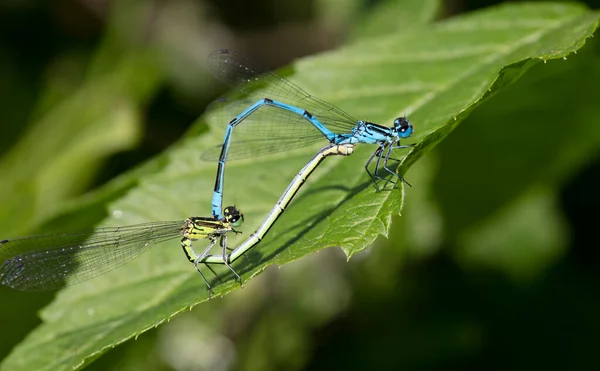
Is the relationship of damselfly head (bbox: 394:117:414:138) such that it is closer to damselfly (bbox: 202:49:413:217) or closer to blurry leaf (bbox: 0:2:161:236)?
damselfly (bbox: 202:49:413:217)

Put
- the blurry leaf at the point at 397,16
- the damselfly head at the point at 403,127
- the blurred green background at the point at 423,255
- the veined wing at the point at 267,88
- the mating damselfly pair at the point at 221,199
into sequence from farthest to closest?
the blurry leaf at the point at 397,16 → the blurred green background at the point at 423,255 → the veined wing at the point at 267,88 → the mating damselfly pair at the point at 221,199 → the damselfly head at the point at 403,127

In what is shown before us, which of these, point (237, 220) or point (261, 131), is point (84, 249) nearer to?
point (237, 220)

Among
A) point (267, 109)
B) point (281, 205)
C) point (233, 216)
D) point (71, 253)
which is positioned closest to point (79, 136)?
point (71, 253)

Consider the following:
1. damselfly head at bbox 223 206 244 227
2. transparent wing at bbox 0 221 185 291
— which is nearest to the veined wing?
damselfly head at bbox 223 206 244 227

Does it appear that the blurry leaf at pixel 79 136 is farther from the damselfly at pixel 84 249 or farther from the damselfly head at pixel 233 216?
the damselfly head at pixel 233 216

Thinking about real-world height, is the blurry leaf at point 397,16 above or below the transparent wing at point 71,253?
below

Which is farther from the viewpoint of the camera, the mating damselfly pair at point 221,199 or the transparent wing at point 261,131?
the transparent wing at point 261,131

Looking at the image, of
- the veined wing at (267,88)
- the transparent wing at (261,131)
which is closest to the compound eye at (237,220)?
the transparent wing at (261,131)

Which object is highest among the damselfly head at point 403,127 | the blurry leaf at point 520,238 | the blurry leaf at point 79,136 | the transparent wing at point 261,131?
the blurry leaf at point 79,136
